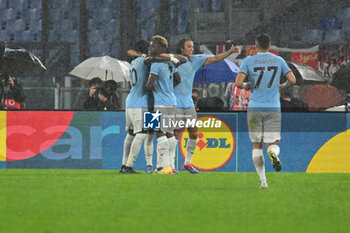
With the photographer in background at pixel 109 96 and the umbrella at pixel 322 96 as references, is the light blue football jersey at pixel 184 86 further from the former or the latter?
the umbrella at pixel 322 96

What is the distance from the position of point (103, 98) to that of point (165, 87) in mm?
2340

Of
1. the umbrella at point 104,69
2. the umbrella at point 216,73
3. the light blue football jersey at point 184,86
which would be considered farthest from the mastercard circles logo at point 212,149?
the umbrella at point 104,69

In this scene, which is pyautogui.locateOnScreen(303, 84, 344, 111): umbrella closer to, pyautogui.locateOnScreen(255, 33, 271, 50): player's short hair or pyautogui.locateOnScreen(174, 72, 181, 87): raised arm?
pyautogui.locateOnScreen(174, 72, 181, 87): raised arm

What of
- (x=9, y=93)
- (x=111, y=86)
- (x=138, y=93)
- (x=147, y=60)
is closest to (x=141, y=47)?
(x=147, y=60)

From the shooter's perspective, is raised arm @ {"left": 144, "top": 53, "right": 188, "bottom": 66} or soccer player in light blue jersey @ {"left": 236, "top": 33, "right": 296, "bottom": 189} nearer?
soccer player in light blue jersey @ {"left": 236, "top": 33, "right": 296, "bottom": 189}

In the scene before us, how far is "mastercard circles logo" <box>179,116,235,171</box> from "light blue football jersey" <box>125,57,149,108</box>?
1451 mm

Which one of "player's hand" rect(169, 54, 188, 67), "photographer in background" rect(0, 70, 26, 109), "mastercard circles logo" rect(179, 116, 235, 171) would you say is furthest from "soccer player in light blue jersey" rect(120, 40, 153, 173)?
"photographer in background" rect(0, 70, 26, 109)

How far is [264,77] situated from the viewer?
677cm

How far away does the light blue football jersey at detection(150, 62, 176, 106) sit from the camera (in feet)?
28.0

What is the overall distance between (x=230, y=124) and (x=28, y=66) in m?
3.70

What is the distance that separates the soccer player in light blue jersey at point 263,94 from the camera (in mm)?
6723

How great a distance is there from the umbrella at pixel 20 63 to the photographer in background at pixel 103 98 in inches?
50.0

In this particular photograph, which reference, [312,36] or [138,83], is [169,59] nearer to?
[138,83]

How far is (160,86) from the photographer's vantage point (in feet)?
28.1
